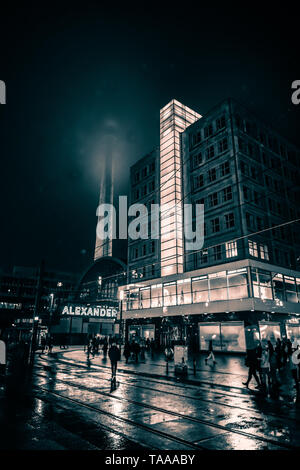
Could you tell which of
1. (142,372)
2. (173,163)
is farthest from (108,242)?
(142,372)

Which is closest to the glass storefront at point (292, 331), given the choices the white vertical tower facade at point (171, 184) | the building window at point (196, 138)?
the white vertical tower facade at point (171, 184)

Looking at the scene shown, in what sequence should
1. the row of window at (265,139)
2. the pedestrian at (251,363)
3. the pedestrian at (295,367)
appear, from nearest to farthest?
the pedestrian at (295,367) < the pedestrian at (251,363) < the row of window at (265,139)

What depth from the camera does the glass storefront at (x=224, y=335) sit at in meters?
28.8

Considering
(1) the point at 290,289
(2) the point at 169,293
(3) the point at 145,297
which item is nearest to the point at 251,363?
(1) the point at 290,289

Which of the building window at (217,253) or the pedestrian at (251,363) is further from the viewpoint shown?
the building window at (217,253)

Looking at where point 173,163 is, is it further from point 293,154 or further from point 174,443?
point 174,443

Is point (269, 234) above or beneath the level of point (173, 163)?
beneath

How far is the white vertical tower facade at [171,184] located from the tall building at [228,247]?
175mm

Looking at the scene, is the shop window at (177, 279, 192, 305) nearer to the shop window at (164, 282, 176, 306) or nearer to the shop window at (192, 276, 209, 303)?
the shop window at (192, 276, 209, 303)

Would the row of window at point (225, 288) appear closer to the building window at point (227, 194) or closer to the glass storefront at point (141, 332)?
the glass storefront at point (141, 332)

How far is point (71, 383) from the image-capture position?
14.0 metres

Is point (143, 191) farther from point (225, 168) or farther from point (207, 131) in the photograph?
point (225, 168)
